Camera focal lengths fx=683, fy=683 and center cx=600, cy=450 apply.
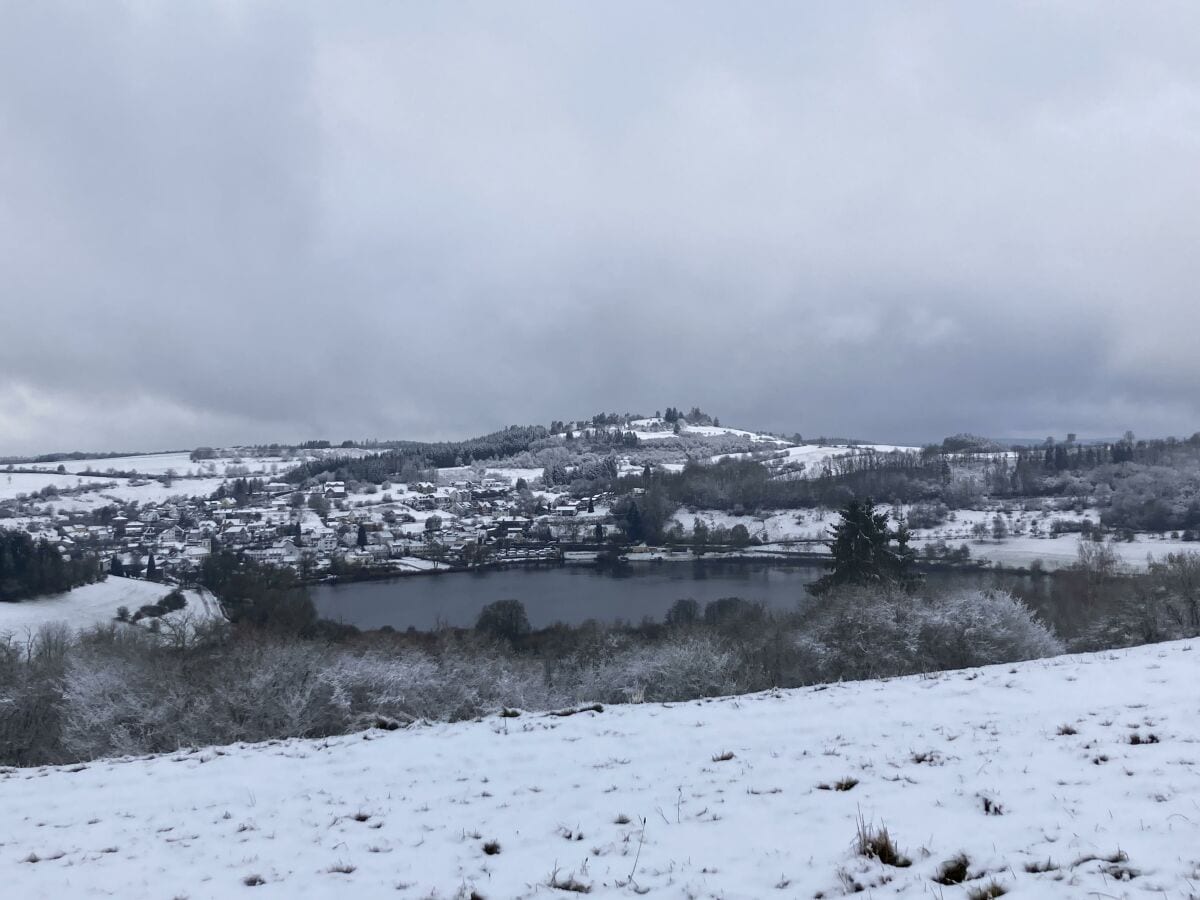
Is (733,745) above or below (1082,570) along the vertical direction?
above

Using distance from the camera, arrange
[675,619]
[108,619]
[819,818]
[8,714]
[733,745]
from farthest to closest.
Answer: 1. [108,619]
2. [675,619]
3. [8,714]
4. [733,745]
5. [819,818]

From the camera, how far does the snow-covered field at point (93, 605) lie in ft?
164

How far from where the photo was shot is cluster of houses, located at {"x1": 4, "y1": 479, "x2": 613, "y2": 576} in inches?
3890

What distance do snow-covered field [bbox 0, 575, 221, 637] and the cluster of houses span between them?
15.0 metres

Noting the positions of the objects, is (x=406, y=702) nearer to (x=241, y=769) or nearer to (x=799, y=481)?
(x=241, y=769)

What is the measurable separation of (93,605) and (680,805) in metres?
67.7

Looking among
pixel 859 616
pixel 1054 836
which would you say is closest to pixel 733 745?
pixel 1054 836

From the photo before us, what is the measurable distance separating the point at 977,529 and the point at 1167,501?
79.6ft

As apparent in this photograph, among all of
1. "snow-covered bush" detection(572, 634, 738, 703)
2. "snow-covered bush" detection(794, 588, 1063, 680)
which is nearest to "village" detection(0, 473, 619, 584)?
"snow-covered bush" detection(572, 634, 738, 703)

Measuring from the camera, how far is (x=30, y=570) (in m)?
57.1

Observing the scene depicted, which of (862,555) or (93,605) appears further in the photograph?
(93,605)

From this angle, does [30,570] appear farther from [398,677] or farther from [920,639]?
[920,639]

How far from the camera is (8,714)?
18.8 m

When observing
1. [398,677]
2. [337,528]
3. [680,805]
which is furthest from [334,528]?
[680,805]
